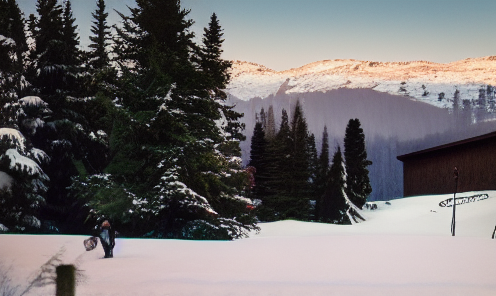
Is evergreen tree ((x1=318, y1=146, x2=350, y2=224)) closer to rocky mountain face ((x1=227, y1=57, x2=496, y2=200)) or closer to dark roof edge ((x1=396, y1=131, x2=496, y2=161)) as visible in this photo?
rocky mountain face ((x1=227, y1=57, x2=496, y2=200))

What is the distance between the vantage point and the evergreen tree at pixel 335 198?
29.9m

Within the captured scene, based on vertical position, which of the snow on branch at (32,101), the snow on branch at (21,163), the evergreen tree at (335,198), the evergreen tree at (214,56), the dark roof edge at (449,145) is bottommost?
the evergreen tree at (335,198)

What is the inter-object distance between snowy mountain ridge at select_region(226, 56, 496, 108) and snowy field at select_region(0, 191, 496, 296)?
9.89 metres

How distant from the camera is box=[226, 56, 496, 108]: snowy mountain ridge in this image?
2166 cm

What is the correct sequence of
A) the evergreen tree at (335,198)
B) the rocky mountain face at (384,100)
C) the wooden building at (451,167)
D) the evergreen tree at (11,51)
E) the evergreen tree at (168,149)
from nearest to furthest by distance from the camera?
the evergreen tree at (168,149)
the evergreen tree at (11,51)
the rocky mountain face at (384,100)
the wooden building at (451,167)
the evergreen tree at (335,198)

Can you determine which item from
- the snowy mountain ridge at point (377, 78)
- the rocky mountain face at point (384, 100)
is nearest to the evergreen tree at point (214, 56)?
the snowy mountain ridge at point (377, 78)

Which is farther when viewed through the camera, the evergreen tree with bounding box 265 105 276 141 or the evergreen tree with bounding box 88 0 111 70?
the evergreen tree with bounding box 265 105 276 141

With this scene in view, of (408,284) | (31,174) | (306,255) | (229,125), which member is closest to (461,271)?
(408,284)

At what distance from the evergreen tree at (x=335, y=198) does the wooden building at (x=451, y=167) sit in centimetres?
386

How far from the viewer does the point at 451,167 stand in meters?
27.2

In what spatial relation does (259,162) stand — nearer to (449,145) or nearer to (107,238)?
(449,145)

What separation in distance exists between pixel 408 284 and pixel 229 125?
11.3 metres

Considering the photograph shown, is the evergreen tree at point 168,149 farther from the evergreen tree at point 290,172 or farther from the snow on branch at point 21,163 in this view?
the evergreen tree at point 290,172

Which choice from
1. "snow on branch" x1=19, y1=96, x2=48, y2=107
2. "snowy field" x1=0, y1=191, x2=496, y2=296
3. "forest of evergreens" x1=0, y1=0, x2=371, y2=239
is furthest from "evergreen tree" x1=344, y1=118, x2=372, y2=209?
"snow on branch" x1=19, y1=96, x2=48, y2=107
